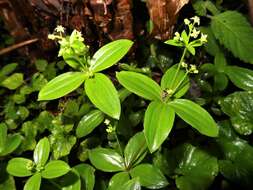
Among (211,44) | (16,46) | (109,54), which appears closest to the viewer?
(109,54)

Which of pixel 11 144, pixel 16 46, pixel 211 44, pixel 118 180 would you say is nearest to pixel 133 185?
pixel 118 180

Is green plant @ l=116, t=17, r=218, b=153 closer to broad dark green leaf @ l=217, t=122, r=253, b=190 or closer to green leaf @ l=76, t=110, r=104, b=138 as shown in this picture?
green leaf @ l=76, t=110, r=104, b=138

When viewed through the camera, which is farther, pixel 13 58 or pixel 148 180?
pixel 13 58

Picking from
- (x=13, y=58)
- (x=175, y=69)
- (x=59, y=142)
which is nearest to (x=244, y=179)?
(x=175, y=69)

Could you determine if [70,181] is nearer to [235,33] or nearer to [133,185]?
[133,185]

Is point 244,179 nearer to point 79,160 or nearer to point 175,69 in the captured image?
point 175,69

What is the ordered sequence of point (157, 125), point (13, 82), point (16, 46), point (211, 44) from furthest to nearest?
1. point (16, 46)
2. point (13, 82)
3. point (211, 44)
4. point (157, 125)
